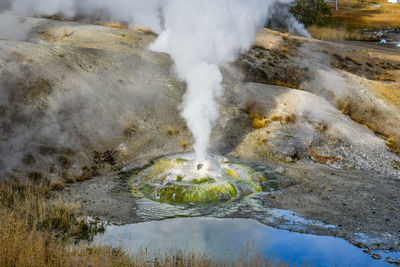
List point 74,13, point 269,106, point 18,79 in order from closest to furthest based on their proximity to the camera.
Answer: point 18,79, point 269,106, point 74,13

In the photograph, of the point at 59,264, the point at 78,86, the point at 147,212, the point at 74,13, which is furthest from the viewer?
the point at 74,13

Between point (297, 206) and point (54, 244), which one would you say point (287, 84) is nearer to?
point (297, 206)

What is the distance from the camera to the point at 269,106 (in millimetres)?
13547

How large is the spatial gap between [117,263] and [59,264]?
743 millimetres

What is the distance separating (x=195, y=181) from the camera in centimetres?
878

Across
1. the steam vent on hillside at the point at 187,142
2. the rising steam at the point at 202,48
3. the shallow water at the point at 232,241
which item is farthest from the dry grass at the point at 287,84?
the shallow water at the point at 232,241

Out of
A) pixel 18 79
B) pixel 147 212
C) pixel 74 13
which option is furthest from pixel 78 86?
pixel 74 13

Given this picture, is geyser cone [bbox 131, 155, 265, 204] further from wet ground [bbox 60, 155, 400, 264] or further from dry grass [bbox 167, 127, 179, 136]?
dry grass [bbox 167, 127, 179, 136]

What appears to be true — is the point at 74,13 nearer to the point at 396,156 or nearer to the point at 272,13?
the point at 272,13

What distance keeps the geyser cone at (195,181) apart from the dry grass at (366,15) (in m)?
27.8

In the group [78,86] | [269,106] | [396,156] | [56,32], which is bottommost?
[396,156]

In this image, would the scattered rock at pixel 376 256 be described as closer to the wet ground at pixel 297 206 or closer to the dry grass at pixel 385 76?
the wet ground at pixel 297 206

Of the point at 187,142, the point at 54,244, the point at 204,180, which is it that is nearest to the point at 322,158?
the point at 187,142

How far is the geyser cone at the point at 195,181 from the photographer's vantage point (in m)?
8.49
